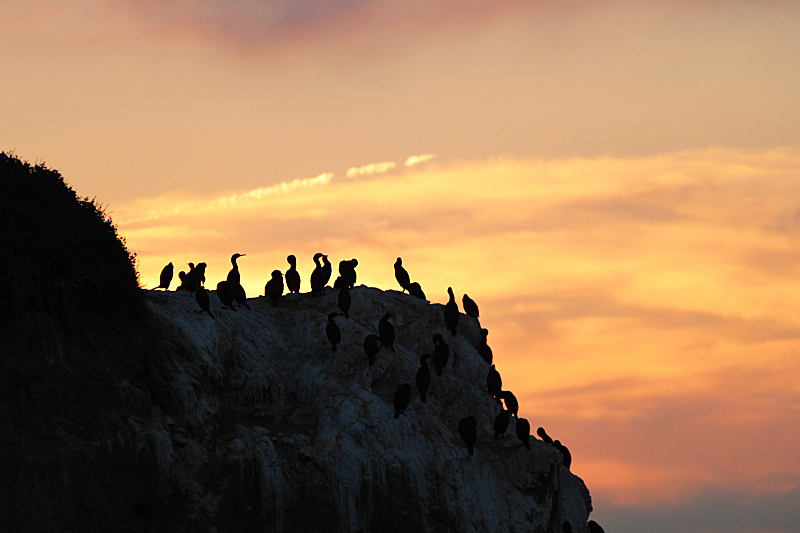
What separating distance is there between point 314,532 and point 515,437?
794 cm

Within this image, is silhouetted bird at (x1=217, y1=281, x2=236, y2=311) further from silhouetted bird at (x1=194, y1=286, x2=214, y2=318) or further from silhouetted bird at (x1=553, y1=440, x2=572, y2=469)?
silhouetted bird at (x1=553, y1=440, x2=572, y2=469)

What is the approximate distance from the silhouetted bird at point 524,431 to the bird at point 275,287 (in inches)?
326

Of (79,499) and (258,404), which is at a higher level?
(258,404)

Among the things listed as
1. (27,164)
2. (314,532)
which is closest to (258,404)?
(314,532)

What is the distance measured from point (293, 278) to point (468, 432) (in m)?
8.81

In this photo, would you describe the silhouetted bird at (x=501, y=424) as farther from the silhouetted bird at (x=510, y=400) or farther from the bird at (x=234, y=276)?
the bird at (x=234, y=276)

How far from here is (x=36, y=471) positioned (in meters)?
20.2

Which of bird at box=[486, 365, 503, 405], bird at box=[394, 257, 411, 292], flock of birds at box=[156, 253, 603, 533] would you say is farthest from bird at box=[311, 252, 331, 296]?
bird at box=[486, 365, 503, 405]

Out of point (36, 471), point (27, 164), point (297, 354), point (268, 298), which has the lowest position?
point (36, 471)

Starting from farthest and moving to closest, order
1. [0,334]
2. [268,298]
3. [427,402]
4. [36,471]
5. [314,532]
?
[268,298] < [427,402] < [314,532] < [0,334] < [36,471]

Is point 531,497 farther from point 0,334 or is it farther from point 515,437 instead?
point 0,334

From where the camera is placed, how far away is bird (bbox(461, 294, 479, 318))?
34156mm

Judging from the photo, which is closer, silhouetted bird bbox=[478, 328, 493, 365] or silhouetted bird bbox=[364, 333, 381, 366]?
silhouetted bird bbox=[364, 333, 381, 366]

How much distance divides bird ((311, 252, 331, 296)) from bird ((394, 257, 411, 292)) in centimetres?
313
